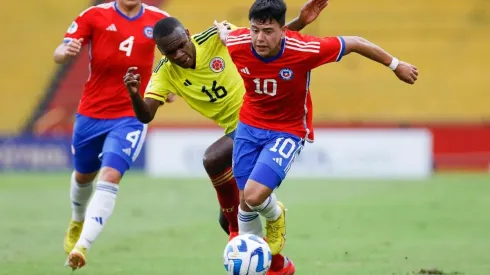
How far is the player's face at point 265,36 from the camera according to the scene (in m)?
7.51

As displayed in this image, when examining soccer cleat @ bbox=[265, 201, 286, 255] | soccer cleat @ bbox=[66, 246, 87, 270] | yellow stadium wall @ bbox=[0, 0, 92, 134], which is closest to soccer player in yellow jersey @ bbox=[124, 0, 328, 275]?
soccer cleat @ bbox=[265, 201, 286, 255]

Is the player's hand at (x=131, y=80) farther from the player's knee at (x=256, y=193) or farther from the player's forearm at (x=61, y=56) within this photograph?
the player's forearm at (x=61, y=56)

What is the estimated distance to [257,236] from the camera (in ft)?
25.7

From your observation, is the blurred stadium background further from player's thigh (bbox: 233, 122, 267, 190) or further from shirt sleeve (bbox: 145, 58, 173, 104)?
shirt sleeve (bbox: 145, 58, 173, 104)

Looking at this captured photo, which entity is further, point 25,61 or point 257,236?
point 25,61

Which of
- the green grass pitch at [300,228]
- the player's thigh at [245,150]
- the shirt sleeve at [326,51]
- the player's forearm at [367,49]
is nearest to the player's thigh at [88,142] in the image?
the green grass pitch at [300,228]

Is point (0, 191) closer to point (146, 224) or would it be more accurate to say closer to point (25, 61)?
point (146, 224)

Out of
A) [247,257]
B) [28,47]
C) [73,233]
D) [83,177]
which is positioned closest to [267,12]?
[247,257]

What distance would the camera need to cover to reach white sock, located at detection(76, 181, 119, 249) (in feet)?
27.5

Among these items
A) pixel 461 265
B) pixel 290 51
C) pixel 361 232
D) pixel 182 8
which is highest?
pixel 290 51

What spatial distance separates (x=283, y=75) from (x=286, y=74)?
0.08 ft

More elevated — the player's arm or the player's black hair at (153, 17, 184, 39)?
the player's black hair at (153, 17, 184, 39)

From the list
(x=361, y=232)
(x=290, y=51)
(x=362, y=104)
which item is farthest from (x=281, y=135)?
(x=362, y=104)

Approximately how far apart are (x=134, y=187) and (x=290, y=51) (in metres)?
10.9
